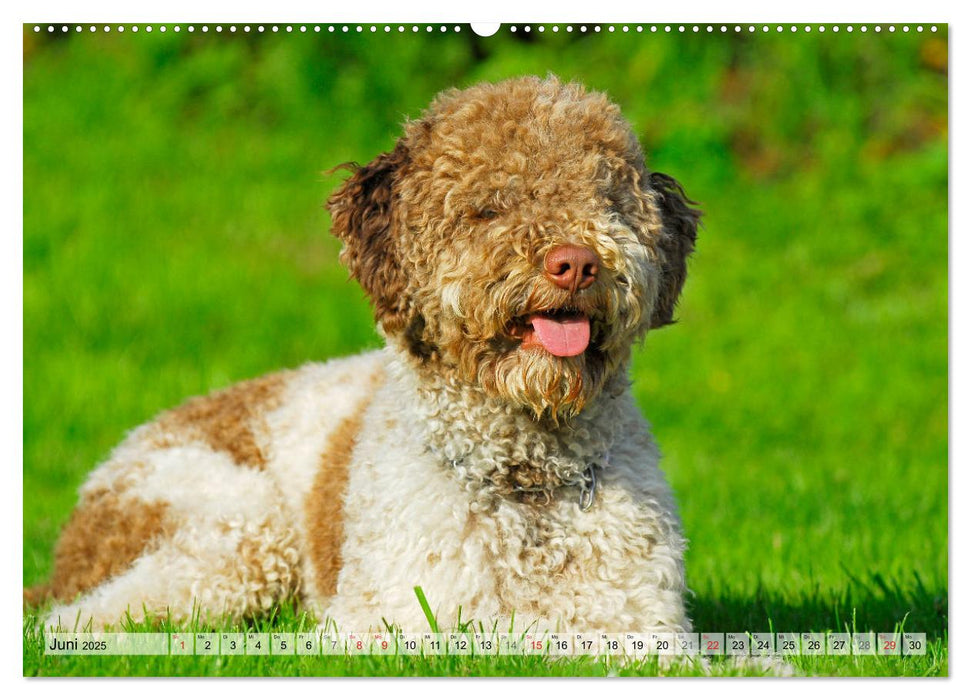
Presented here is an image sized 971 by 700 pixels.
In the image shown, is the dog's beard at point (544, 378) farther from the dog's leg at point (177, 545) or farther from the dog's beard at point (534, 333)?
the dog's leg at point (177, 545)

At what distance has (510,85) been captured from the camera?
5.00 metres

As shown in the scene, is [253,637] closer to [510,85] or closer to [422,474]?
[422,474]

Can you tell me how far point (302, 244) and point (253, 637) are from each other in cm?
322

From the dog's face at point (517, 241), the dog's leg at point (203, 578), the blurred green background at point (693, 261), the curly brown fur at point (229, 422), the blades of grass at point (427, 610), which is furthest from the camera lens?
the curly brown fur at point (229, 422)

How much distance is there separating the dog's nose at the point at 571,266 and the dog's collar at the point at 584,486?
2.84 ft

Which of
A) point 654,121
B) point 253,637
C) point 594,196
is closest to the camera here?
point 594,196

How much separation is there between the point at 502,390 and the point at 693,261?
4.11 feet

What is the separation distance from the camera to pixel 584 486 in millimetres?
5121

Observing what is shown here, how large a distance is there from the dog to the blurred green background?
40 centimetres

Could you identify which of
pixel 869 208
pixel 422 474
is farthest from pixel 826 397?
pixel 422 474

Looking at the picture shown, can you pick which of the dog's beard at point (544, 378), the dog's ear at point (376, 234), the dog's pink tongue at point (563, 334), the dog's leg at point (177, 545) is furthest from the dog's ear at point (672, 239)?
the dog's leg at point (177, 545)

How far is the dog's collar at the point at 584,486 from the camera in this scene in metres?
5.11

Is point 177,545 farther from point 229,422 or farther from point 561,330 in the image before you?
point 561,330

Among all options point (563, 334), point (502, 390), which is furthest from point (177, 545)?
point (563, 334)
